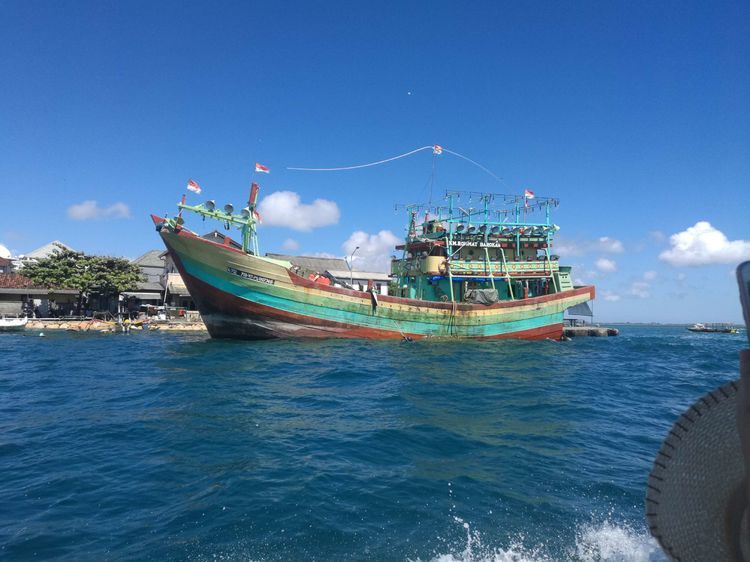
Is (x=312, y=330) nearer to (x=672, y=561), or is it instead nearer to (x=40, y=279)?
(x=672, y=561)

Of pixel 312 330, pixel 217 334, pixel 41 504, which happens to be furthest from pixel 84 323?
pixel 41 504

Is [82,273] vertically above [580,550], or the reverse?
[82,273]

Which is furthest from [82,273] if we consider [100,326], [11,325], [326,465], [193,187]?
[326,465]

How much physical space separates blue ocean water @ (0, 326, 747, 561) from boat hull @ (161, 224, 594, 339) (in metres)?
8.41

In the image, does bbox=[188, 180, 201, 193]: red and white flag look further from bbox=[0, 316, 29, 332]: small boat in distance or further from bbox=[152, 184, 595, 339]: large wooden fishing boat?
bbox=[0, 316, 29, 332]: small boat in distance

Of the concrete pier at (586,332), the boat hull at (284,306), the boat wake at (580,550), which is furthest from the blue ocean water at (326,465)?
the concrete pier at (586,332)

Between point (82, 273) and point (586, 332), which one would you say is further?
point (586, 332)

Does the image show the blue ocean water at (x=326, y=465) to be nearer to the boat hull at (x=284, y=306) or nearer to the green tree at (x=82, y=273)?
the boat hull at (x=284, y=306)

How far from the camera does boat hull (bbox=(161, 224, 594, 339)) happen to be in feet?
68.0

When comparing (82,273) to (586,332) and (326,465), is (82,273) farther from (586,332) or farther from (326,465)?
(586,332)

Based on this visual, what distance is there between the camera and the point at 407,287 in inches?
1187

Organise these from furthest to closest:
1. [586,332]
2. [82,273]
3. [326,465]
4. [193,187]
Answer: [586,332] < [82,273] < [193,187] < [326,465]

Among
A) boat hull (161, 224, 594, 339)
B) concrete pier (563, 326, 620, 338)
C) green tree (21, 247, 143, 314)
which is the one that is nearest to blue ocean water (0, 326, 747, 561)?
boat hull (161, 224, 594, 339)

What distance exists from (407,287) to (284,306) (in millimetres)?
10810
